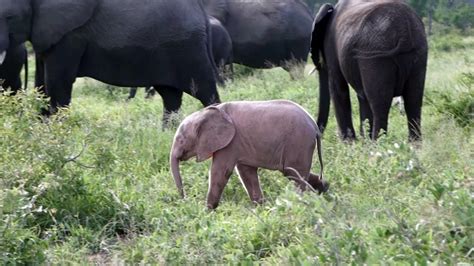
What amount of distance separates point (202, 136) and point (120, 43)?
3.76 meters

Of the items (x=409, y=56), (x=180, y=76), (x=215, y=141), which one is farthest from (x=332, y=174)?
(x=180, y=76)

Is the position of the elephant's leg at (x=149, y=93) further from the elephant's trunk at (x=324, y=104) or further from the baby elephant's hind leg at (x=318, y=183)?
the baby elephant's hind leg at (x=318, y=183)

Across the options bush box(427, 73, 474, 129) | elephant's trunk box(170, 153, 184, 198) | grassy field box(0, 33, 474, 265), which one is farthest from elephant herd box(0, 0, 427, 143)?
elephant's trunk box(170, 153, 184, 198)

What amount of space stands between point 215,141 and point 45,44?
12.2ft

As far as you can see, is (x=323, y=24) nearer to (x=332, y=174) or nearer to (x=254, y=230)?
(x=332, y=174)

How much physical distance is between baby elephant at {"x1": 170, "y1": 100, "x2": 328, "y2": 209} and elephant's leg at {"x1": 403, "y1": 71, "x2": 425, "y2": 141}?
1717mm

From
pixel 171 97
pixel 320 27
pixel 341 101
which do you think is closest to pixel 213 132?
pixel 341 101

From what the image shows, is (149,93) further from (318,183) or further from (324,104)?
(318,183)

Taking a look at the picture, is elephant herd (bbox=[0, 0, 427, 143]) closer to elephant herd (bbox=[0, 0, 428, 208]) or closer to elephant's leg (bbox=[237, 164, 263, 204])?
elephant herd (bbox=[0, 0, 428, 208])

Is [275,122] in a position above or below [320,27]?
above

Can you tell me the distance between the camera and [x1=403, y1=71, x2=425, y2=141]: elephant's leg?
24.1 feet

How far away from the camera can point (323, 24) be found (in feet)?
27.4

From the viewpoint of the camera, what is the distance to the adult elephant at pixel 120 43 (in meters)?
9.03

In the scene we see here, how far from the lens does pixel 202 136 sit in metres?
5.82
